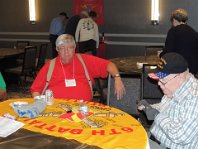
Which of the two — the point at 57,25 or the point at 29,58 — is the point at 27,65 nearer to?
the point at 29,58

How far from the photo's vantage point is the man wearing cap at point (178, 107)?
2025 millimetres

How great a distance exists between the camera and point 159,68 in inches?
89.0

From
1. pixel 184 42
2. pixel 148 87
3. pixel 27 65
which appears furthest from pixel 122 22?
pixel 148 87

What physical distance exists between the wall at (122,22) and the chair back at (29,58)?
10.1 ft

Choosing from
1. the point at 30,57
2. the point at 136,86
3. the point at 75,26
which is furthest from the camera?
the point at 75,26

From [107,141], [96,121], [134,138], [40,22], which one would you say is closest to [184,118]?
[134,138]

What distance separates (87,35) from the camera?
873cm

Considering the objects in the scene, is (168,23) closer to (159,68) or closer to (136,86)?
(136,86)

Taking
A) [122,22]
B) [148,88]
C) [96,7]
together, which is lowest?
[148,88]

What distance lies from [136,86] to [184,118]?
1.62 meters

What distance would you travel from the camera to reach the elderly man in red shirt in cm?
342

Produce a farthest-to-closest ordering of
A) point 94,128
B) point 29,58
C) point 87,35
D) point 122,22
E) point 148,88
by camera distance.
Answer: point 122,22 < point 87,35 < point 29,58 < point 148,88 < point 94,128

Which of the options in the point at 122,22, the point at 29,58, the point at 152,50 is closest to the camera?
the point at 152,50

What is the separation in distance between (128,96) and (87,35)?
17.3 ft
